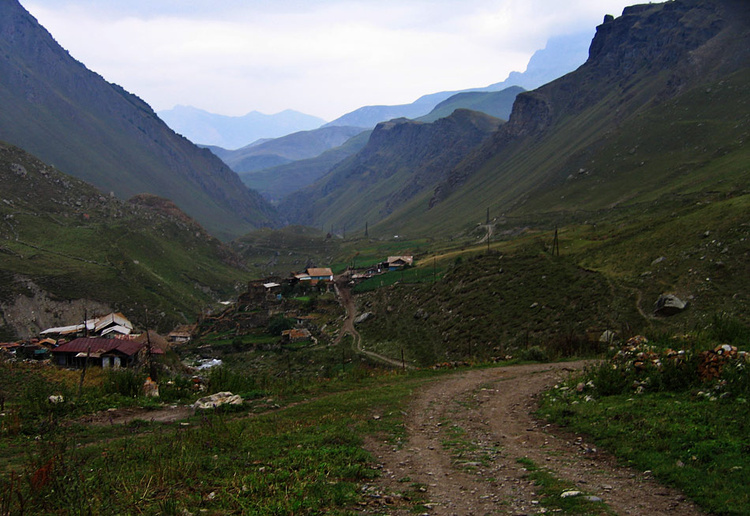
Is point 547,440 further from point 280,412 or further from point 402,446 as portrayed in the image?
point 280,412

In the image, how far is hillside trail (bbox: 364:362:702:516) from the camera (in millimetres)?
7695

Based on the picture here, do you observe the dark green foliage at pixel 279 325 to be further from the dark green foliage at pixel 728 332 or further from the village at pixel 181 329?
the dark green foliage at pixel 728 332

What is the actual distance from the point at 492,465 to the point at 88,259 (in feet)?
334

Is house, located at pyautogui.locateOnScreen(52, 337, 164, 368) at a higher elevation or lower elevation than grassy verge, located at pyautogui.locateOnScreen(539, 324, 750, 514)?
lower

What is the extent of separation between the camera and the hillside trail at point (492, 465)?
25.2 ft

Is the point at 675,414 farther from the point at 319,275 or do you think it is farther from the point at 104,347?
the point at 319,275

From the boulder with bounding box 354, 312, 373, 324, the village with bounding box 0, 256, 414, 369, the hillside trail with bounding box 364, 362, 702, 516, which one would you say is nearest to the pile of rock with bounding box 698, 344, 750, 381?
the hillside trail with bounding box 364, 362, 702, 516

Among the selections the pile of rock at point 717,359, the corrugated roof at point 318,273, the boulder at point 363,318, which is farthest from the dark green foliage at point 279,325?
the pile of rock at point 717,359

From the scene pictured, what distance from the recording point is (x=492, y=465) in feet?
32.0

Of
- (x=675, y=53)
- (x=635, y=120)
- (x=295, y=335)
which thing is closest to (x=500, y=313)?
(x=295, y=335)

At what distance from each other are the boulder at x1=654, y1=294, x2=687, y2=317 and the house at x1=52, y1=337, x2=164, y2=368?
33.2 metres

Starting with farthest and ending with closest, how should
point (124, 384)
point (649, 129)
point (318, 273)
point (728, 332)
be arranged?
point (649, 129)
point (318, 273)
point (124, 384)
point (728, 332)

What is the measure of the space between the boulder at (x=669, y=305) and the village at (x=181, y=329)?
3191 cm

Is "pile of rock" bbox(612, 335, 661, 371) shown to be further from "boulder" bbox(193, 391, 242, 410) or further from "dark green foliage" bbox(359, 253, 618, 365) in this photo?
"boulder" bbox(193, 391, 242, 410)
